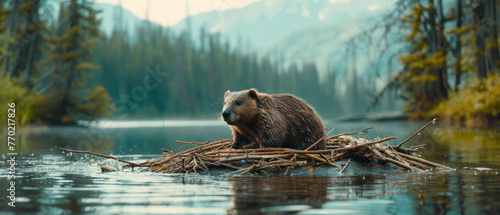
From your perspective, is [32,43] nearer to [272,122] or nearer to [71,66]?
[71,66]

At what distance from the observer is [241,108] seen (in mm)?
9430

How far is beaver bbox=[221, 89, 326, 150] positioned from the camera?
954 centimetres

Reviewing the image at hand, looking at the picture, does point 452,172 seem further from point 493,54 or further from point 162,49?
point 162,49

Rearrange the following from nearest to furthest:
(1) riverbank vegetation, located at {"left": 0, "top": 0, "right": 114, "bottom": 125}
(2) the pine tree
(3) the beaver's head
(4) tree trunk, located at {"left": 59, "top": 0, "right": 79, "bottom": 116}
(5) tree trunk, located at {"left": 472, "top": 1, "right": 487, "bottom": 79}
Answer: (3) the beaver's head
(5) tree trunk, located at {"left": 472, "top": 1, "right": 487, "bottom": 79}
(1) riverbank vegetation, located at {"left": 0, "top": 0, "right": 114, "bottom": 125}
(2) the pine tree
(4) tree trunk, located at {"left": 59, "top": 0, "right": 79, "bottom": 116}

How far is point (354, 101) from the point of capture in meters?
114

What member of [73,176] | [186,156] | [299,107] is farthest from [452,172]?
[73,176]

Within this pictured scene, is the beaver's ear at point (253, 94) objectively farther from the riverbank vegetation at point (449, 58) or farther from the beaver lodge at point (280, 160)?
the riverbank vegetation at point (449, 58)

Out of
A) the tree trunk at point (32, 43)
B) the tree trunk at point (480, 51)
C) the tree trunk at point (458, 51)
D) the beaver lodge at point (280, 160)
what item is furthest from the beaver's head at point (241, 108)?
the tree trunk at point (458, 51)

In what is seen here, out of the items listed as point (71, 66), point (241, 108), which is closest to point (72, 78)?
point (71, 66)

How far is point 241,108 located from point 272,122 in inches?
23.6

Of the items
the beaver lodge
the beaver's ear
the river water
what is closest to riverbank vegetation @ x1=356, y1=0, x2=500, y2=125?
the beaver lodge

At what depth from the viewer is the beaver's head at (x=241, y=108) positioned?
9242mm

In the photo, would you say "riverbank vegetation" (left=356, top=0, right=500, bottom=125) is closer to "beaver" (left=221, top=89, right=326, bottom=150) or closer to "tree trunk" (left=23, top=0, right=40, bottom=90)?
"tree trunk" (left=23, top=0, right=40, bottom=90)

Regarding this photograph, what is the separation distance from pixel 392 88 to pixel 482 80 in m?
8.43
